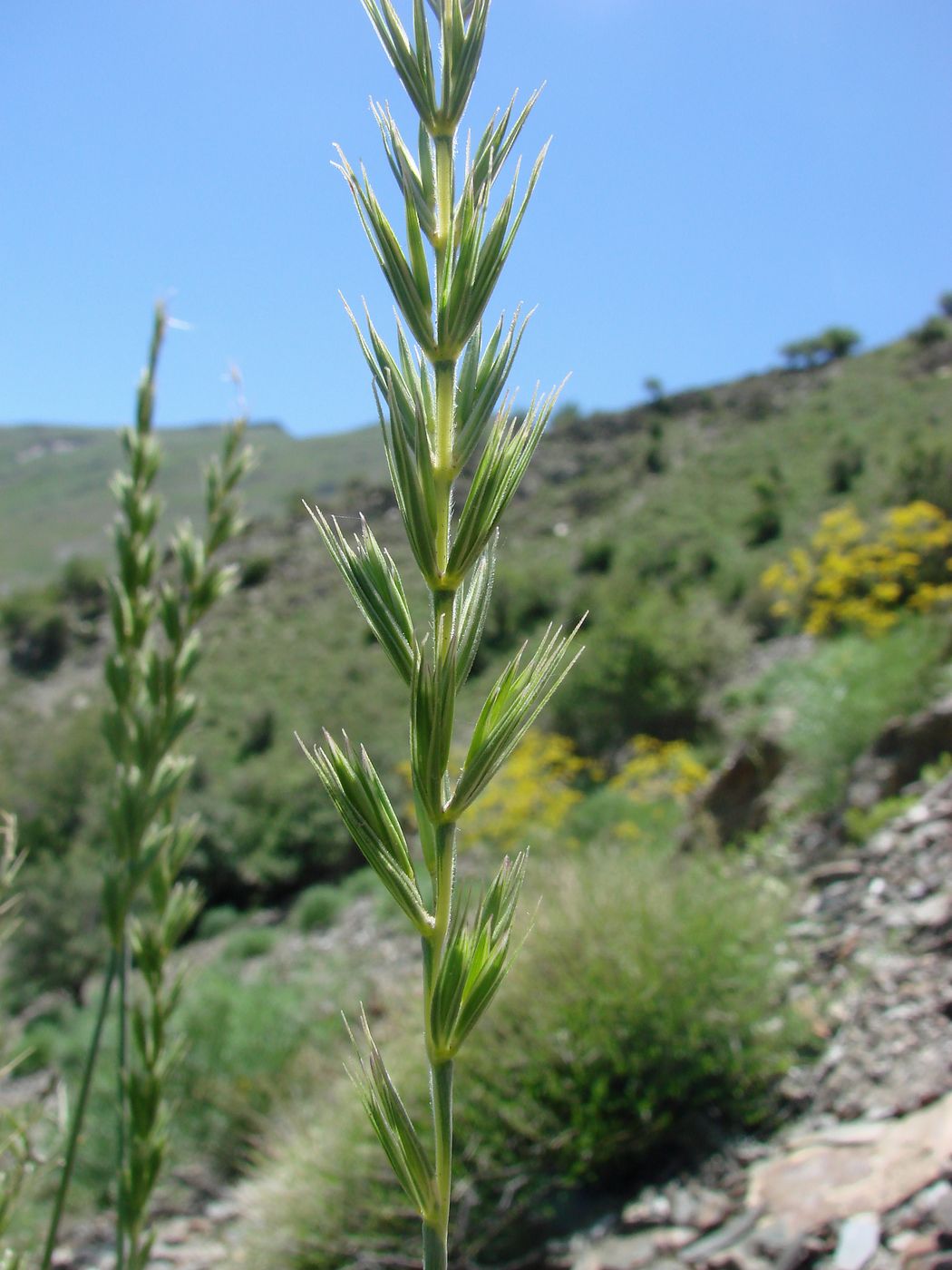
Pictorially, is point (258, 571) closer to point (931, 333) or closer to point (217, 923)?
point (217, 923)

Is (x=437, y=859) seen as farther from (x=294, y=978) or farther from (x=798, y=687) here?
(x=294, y=978)

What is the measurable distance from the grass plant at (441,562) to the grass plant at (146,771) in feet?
2.18

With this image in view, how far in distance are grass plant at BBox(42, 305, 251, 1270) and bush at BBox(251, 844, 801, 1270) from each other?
2.40 metres

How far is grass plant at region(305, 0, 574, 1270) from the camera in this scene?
0.50 meters

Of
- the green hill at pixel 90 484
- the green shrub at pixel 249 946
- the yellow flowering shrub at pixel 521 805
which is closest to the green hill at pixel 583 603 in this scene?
the yellow flowering shrub at pixel 521 805

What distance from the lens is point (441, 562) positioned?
524 mm

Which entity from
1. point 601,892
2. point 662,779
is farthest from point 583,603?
point 601,892

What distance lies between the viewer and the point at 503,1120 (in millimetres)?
3410

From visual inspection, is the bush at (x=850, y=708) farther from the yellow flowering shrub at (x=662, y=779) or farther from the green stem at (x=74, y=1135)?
the green stem at (x=74, y=1135)

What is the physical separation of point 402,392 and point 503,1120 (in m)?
3.50

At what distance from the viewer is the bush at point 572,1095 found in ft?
10.9

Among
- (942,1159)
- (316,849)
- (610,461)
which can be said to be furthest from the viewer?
(610,461)

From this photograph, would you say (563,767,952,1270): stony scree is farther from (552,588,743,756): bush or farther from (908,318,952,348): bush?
(908,318,952,348): bush

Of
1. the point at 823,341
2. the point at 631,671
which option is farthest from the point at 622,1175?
the point at 823,341
